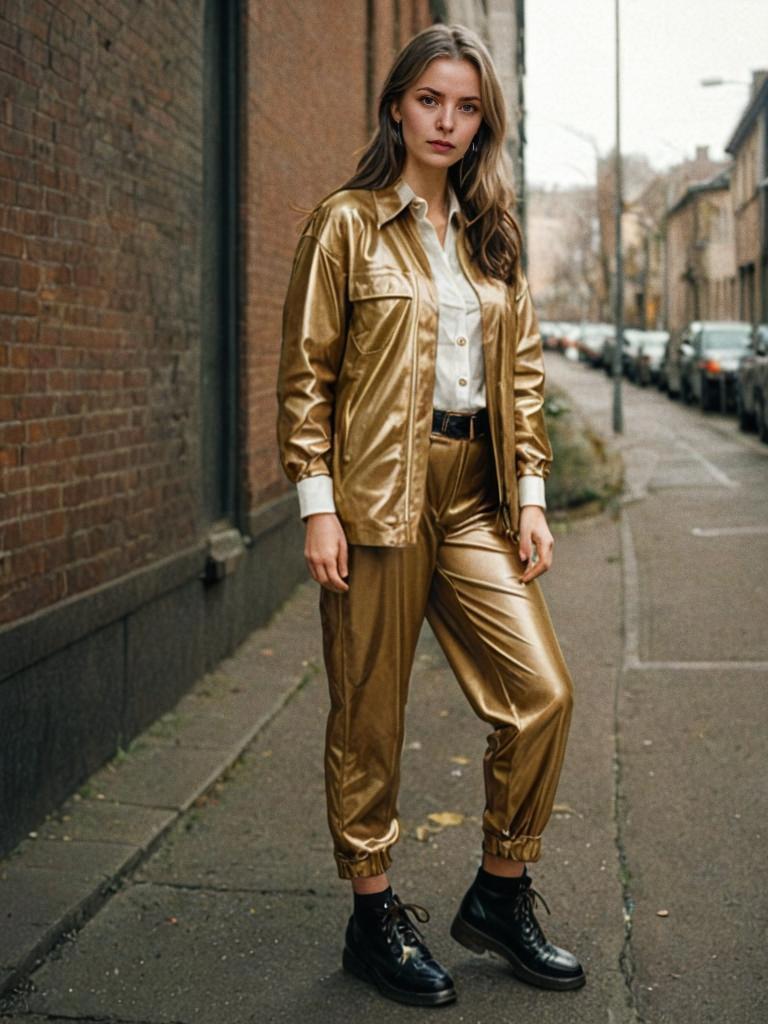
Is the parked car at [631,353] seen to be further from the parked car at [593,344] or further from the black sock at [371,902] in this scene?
the black sock at [371,902]

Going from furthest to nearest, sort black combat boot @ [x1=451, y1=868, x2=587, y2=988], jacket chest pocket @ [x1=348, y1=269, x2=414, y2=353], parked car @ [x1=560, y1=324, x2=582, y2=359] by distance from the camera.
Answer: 1. parked car @ [x1=560, y1=324, x2=582, y2=359]
2. black combat boot @ [x1=451, y1=868, x2=587, y2=988]
3. jacket chest pocket @ [x1=348, y1=269, x2=414, y2=353]

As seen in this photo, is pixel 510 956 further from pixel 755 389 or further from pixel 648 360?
pixel 648 360

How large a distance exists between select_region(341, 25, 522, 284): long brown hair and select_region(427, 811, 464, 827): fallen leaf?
214 centimetres

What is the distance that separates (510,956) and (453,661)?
0.75 meters

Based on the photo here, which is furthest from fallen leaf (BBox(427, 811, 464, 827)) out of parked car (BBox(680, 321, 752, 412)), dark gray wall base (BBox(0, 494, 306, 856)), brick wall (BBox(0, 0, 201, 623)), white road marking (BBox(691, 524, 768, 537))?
parked car (BBox(680, 321, 752, 412))

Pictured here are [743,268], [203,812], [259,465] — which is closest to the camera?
[203,812]

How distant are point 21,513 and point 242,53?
3973 millimetres

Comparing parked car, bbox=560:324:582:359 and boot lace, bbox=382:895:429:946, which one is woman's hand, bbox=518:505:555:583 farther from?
parked car, bbox=560:324:582:359

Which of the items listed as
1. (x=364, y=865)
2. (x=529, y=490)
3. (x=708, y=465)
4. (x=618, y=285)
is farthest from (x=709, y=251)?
(x=364, y=865)

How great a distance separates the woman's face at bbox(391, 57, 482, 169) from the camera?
350 centimetres

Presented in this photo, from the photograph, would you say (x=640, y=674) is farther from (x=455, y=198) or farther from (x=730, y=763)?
(x=455, y=198)

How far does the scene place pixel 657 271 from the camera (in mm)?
77062

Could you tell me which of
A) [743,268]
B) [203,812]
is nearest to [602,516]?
[203,812]

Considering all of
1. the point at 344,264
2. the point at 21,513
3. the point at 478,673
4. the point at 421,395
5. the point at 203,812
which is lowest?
the point at 203,812
